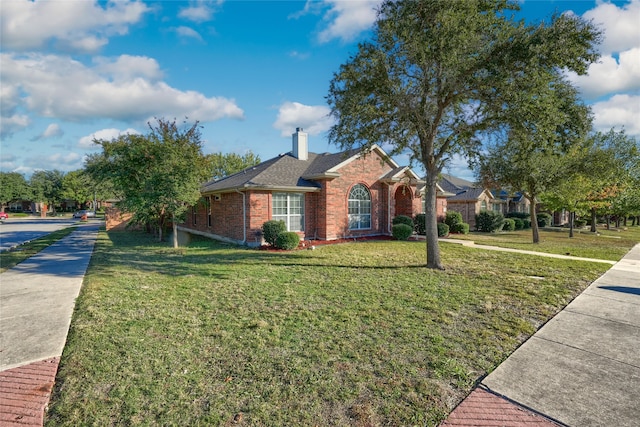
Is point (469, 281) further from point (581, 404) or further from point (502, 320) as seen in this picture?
point (581, 404)

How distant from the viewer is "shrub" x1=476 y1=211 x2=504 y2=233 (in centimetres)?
2675

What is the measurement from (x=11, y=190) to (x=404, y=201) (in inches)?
2931

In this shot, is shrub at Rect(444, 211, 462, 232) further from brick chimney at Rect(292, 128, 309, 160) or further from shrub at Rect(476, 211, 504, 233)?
brick chimney at Rect(292, 128, 309, 160)

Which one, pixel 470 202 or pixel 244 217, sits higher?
pixel 470 202

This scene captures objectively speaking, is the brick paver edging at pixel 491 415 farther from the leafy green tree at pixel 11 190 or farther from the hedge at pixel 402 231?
the leafy green tree at pixel 11 190

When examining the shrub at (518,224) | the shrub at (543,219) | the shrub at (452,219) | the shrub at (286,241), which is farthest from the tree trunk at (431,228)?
the shrub at (543,219)

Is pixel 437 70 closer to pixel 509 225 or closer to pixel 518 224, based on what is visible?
pixel 509 225

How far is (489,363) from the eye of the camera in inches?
170

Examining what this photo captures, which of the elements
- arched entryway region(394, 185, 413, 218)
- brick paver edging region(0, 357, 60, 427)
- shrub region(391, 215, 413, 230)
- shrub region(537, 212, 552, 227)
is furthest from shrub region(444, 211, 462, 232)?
brick paver edging region(0, 357, 60, 427)

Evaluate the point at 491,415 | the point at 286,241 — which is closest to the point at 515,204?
the point at 286,241

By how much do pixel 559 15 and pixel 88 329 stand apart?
1244 centimetres

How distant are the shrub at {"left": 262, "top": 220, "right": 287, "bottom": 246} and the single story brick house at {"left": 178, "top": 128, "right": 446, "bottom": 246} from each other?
0.70 metres

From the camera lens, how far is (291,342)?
193 inches

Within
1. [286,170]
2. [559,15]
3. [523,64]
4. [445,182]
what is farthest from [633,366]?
[445,182]
